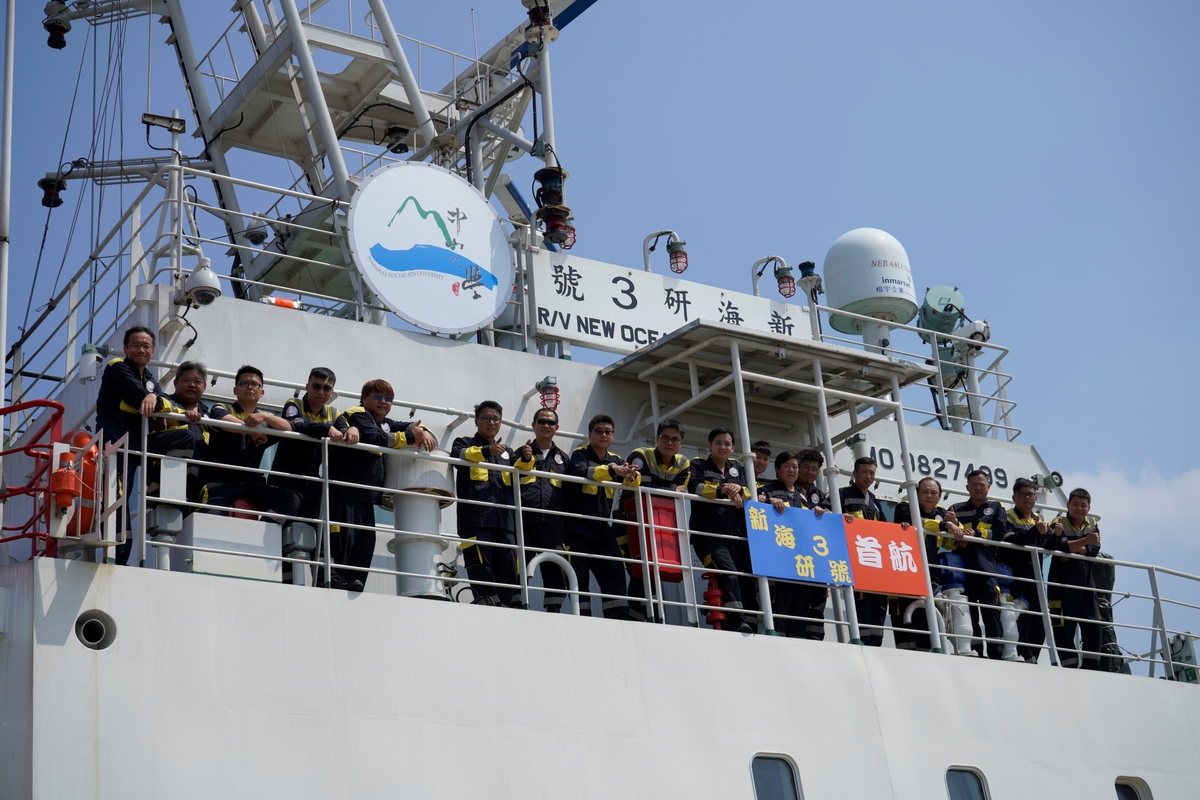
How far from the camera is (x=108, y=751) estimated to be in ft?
22.1

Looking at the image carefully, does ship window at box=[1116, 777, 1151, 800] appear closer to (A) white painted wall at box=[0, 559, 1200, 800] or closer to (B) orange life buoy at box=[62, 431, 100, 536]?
(A) white painted wall at box=[0, 559, 1200, 800]

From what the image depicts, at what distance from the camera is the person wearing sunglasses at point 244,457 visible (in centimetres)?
820

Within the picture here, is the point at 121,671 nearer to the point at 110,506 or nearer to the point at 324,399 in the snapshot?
the point at 110,506

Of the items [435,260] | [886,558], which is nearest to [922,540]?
[886,558]

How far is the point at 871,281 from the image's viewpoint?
1608cm

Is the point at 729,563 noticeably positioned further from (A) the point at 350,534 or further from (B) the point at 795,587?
(A) the point at 350,534

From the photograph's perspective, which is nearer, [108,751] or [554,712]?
[108,751]

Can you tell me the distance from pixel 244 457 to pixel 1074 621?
25.3ft

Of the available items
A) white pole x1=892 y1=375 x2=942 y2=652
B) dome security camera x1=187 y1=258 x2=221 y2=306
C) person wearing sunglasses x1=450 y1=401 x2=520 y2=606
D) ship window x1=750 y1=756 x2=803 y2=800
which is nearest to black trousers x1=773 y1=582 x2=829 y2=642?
white pole x1=892 y1=375 x2=942 y2=652

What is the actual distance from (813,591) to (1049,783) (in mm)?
2483

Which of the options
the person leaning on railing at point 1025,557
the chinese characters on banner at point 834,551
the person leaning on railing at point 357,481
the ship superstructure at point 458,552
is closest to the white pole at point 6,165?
the ship superstructure at point 458,552

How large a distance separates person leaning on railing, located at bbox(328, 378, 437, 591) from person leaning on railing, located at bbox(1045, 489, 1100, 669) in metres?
6.48

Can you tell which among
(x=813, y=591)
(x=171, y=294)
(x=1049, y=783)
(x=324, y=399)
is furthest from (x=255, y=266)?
(x=1049, y=783)

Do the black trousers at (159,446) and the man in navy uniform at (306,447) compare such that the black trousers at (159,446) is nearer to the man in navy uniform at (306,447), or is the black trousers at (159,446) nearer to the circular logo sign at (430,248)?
the man in navy uniform at (306,447)
